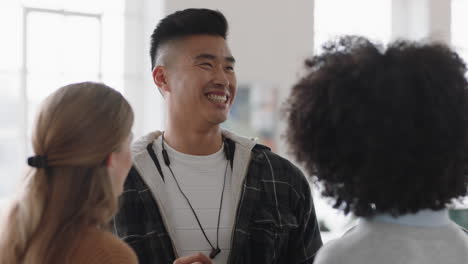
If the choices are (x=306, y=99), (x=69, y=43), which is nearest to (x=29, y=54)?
(x=69, y=43)

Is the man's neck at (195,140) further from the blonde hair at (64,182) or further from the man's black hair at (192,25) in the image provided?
the blonde hair at (64,182)

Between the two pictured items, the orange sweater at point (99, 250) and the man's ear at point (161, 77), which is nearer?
the orange sweater at point (99, 250)

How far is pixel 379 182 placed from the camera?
992mm

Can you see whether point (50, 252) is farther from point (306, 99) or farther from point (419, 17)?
point (419, 17)

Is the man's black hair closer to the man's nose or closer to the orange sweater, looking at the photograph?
the man's nose

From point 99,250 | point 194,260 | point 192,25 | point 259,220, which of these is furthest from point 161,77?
point 99,250

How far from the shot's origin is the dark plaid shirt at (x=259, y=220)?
183 cm

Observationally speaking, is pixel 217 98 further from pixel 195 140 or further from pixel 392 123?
pixel 392 123

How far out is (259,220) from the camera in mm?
1919

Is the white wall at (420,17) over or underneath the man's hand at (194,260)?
over

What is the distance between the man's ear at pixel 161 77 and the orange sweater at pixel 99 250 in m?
1.04

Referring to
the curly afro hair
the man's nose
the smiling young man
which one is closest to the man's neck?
the smiling young man

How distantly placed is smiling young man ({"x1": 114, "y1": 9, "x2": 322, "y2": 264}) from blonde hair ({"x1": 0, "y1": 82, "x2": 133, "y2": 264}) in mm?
631

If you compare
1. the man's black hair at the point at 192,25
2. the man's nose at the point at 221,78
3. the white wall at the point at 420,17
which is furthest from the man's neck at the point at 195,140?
the white wall at the point at 420,17
